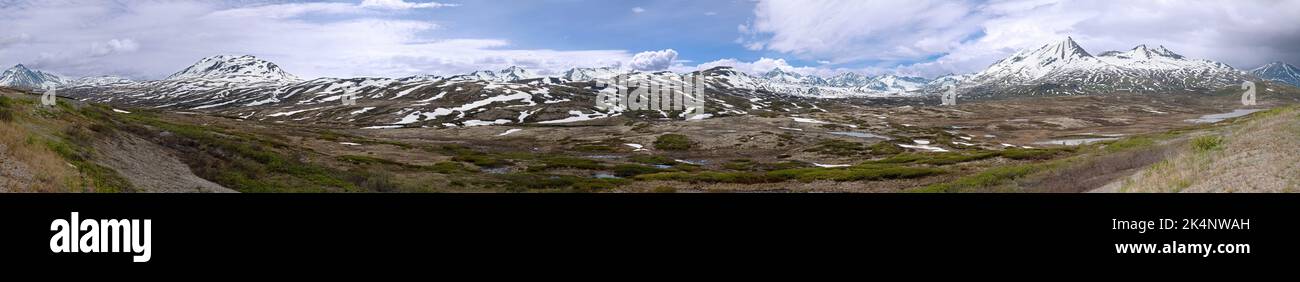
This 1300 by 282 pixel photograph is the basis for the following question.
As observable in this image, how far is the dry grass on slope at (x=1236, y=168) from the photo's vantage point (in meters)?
15.9

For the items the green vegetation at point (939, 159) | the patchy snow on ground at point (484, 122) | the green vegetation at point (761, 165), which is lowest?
the green vegetation at point (761, 165)

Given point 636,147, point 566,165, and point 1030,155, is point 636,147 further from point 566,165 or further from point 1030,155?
point 1030,155

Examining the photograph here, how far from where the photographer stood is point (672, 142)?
113125 mm

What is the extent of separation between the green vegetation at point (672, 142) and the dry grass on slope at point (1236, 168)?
85.4 metres

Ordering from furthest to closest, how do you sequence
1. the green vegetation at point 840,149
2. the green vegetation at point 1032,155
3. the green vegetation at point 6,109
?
the green vegetation at point 840,149 → the green vegetation at point 1032,155 → the green vegetation at point 6,109

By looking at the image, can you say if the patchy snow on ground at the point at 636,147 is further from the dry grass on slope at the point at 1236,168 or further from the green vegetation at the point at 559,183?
the dry grass on slope at the point at 1236,168

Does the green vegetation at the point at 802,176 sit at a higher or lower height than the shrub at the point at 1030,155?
lower

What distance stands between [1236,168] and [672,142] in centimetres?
9599

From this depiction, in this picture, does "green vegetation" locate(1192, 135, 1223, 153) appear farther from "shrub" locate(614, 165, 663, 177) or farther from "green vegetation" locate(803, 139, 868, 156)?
"green vegetation" locate(803, 139, 868, 156)

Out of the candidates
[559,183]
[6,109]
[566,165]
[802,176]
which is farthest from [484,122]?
[6,109]

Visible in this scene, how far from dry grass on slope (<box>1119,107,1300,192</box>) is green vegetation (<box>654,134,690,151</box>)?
8544 cm

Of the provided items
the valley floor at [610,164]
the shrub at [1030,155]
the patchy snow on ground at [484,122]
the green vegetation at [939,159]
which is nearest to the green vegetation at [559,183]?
the valley floor at [610,164]

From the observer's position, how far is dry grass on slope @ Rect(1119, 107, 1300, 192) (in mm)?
15873

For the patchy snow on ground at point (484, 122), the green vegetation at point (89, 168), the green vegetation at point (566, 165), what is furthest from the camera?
the patchy snow on ground at point (484, 122)
